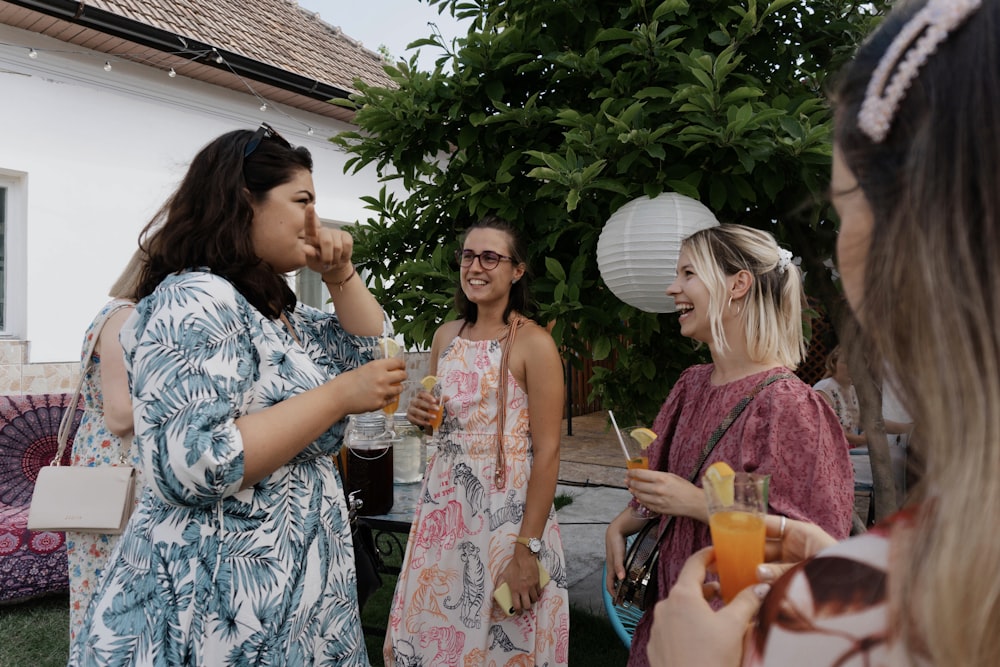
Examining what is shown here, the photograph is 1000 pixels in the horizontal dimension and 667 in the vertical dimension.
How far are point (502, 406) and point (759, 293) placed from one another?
102cm

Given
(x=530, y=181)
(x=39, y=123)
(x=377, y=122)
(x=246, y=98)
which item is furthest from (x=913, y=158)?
(x=246, y=98)

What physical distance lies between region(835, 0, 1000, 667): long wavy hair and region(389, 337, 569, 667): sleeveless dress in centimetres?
199

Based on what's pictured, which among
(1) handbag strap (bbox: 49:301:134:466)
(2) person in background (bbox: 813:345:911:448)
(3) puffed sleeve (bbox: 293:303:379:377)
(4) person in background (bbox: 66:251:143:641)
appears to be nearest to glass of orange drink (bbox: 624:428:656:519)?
(3) puffed sleeve (bbox: 293:303:379:377)

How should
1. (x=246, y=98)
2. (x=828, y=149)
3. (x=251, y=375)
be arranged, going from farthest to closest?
(x=246, y=98) < (x=828, y=149) < (x=251, y=375)

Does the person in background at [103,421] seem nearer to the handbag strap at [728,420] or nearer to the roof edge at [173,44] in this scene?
the handbag strap at [728,420]

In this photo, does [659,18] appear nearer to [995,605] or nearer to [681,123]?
[681,123]

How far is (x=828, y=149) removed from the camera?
7.48ft

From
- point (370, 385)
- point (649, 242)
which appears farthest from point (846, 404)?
point (370, 385)

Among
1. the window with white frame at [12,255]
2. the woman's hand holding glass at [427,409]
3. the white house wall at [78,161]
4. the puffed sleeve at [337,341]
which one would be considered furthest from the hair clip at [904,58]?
the window with white frame at [12,255]

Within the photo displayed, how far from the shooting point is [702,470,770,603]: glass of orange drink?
996 millimetres

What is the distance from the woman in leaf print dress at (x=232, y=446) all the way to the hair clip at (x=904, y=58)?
45.1 inches

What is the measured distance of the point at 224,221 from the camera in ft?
5.04

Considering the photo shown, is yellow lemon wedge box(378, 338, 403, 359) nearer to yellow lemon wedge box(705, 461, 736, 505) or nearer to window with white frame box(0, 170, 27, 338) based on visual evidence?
yellow lemon wedge box(705, 461, 736, 505)

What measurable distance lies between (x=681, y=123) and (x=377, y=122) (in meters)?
1.37
